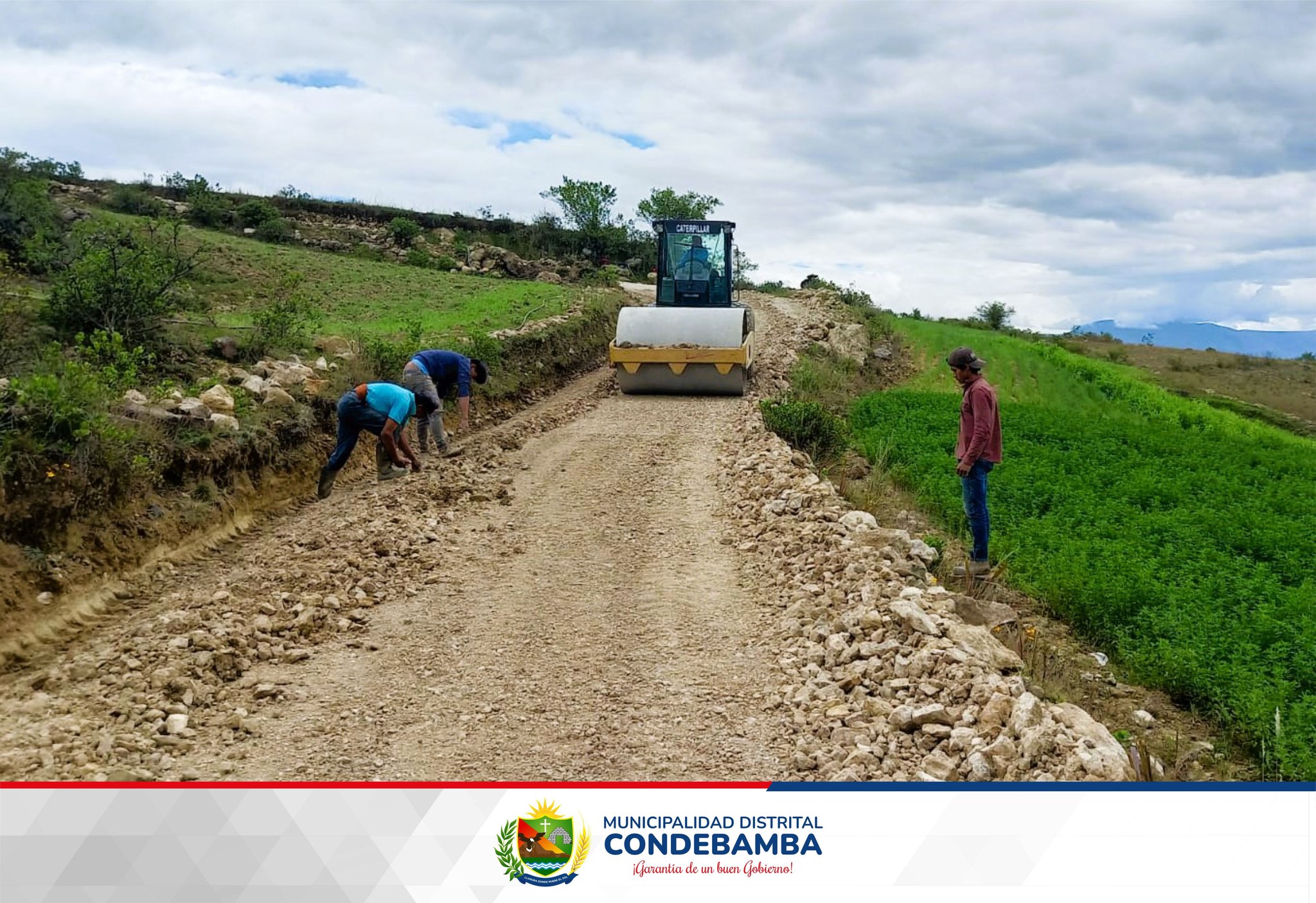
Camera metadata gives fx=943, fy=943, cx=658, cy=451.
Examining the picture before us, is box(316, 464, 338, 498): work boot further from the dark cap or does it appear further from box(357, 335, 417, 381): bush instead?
the dark cap

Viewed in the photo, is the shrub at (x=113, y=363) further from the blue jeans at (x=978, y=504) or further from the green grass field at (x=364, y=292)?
the blue jeans at (x=978, y=504)

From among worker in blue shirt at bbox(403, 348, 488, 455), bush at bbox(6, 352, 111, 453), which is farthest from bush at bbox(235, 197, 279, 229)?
bush at bbox(6, 352, 111, 453)

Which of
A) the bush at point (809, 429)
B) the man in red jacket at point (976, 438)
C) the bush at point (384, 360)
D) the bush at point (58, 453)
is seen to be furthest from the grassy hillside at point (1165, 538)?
the bush at point (58, 453)

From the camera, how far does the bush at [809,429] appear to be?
444 inches

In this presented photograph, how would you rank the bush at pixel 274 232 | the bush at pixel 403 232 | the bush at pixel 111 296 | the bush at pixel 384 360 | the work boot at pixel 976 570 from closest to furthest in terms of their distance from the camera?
the work boot at pixel 976 570 < the bush at pixel 111 296 < the bush at pixel 384 360 < the bush at pixel 274 232 < the bush at pixel 403 232

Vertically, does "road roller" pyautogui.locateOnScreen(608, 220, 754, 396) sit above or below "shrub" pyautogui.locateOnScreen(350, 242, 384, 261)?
below

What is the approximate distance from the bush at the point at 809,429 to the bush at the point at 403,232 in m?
28.2

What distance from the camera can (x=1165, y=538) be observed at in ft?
29.3

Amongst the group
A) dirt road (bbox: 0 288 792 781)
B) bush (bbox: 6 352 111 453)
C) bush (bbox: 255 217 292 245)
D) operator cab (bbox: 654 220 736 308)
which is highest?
bush (bbox: 255 217 292 245)

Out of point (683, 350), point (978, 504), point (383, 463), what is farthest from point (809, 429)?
point (383, 463)

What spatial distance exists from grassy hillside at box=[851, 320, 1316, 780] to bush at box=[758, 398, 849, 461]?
0.72m

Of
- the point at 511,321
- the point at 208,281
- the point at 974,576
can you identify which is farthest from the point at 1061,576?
the point at 208,281

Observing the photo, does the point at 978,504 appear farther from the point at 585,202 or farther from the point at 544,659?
the point at 585,202

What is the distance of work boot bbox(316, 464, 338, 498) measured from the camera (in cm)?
919
